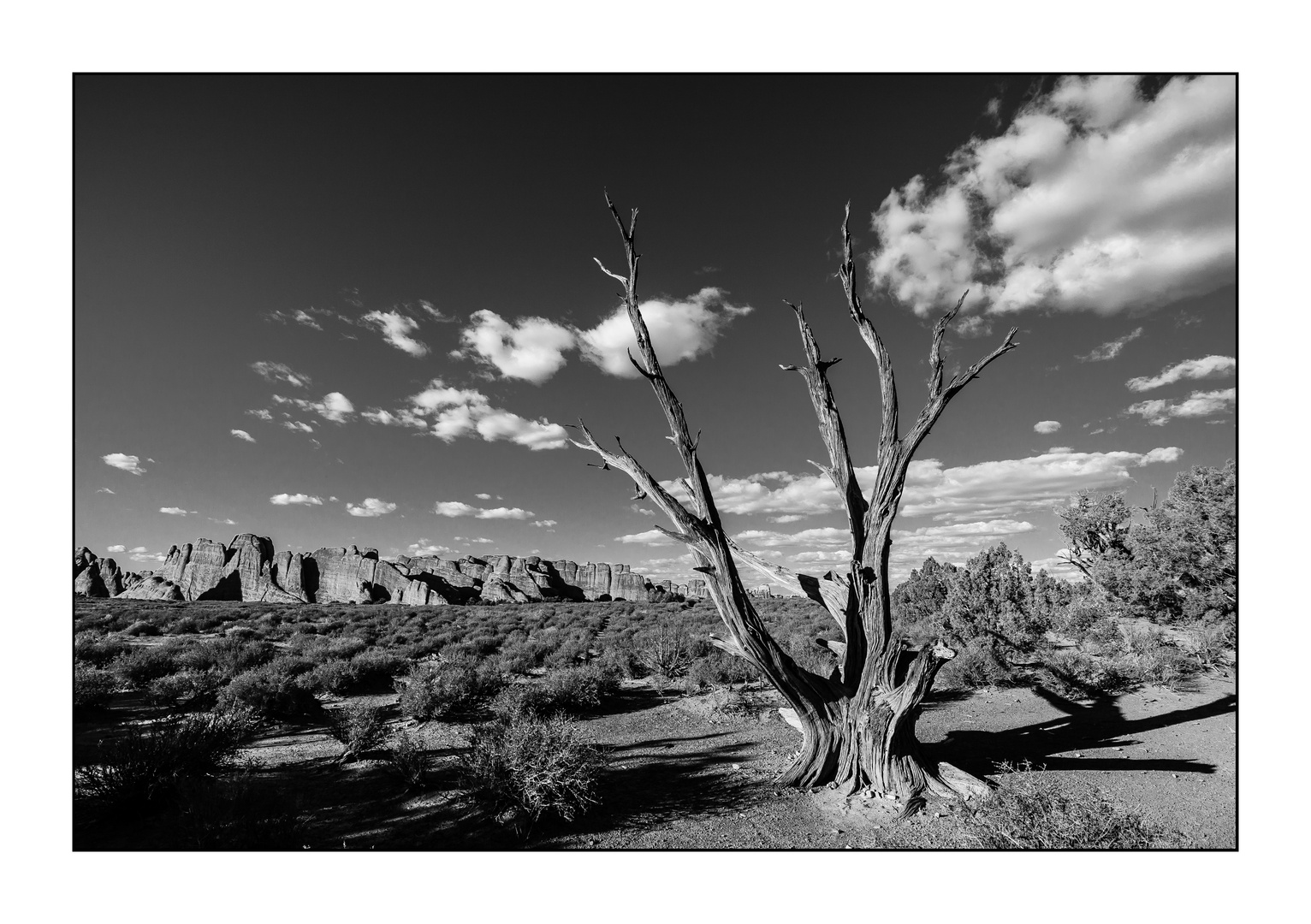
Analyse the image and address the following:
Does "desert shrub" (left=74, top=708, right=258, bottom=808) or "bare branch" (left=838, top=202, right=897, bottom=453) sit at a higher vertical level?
"bare branch" (left=838, top=202, right=897, bottom=453)

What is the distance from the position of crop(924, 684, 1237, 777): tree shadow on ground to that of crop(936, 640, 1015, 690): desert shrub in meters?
1.42

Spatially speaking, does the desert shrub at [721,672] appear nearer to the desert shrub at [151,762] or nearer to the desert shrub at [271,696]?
the desert shrub at [271,696]

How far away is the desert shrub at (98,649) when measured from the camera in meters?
12.1

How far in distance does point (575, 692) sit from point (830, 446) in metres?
7.05

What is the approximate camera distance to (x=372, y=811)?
5031 mm

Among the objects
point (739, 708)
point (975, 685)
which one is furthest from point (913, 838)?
point (975, 685)

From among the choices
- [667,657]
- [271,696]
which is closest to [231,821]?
[271,696]

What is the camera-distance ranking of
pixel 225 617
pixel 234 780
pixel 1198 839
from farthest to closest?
pixel 225 617, pixel 234 780, pixel 1198 839

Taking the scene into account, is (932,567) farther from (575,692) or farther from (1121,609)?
(575,692)

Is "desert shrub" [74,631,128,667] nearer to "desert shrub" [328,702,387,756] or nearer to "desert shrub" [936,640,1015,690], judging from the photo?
"desert shrub" [328,702,387,756]

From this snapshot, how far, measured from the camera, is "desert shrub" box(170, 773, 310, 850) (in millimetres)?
4027

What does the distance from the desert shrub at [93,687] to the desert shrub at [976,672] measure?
16.2 metres

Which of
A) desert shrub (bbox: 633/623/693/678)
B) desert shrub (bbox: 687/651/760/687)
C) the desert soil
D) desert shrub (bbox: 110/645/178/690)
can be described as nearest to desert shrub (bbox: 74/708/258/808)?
the desert soil

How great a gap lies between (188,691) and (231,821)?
7.21m
